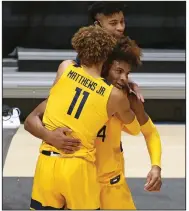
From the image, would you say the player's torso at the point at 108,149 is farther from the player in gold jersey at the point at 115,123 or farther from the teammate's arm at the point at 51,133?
the teammate's arm at the point at 51,133

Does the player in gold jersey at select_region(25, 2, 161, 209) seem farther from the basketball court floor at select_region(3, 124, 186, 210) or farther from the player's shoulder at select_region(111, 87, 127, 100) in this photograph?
the basketball court floor at select_region(3, 124, 186, 210)

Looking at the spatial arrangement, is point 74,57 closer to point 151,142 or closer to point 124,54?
point 151,142

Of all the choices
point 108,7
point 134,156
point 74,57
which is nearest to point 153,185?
point 108,7

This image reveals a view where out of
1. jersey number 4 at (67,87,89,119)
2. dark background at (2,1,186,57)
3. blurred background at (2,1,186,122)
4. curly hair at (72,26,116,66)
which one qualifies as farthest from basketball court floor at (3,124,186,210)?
curly hair at (72,26,116,66)

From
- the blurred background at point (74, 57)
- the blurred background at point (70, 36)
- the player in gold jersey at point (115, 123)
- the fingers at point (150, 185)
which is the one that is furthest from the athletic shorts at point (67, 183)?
the blurred background at point (70, 36)

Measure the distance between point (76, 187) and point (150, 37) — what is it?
6.98m

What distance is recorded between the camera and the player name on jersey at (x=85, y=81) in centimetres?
244

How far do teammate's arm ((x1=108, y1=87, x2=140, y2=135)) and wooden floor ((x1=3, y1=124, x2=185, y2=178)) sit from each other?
3148 mm

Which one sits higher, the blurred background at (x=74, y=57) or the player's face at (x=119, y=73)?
the player's face at (x=119, y=73)

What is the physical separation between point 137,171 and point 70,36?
3862 mm

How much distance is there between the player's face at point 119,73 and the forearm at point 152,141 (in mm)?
272

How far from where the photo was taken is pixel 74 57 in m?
8.52

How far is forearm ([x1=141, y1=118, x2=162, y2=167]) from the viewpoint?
8.75ft

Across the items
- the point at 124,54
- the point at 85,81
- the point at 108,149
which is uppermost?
the point at 124,54
